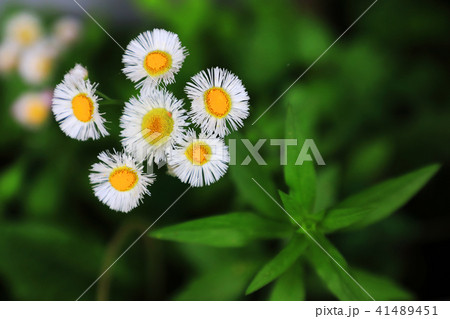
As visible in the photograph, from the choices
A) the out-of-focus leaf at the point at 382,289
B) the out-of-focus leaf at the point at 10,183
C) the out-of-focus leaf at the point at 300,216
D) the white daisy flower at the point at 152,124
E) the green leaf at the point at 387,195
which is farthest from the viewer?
the out-of-focus leaf at the point at 10,183

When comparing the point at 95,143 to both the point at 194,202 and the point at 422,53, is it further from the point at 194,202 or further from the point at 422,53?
the point at 422,53

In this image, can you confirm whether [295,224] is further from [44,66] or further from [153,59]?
[44,66]

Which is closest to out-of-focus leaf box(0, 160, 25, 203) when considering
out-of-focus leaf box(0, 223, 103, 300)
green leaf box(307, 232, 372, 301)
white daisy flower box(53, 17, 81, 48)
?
out-of-focus leaf box(0, 223, 103, 300)

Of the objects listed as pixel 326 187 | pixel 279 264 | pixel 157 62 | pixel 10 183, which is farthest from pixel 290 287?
pixel 10 183

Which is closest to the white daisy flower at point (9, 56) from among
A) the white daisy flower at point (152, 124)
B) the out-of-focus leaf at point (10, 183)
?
the out-of-focus leaf at point (10, 183)

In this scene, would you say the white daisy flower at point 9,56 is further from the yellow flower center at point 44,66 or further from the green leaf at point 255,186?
the green leaf at point 255,186

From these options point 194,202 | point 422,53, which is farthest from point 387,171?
point 194,202

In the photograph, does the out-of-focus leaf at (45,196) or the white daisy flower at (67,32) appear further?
the white daisy flower at (67,32)

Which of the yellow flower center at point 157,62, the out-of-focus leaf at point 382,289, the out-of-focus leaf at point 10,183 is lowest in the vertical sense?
the out-of-focus leaf at point 382,289
